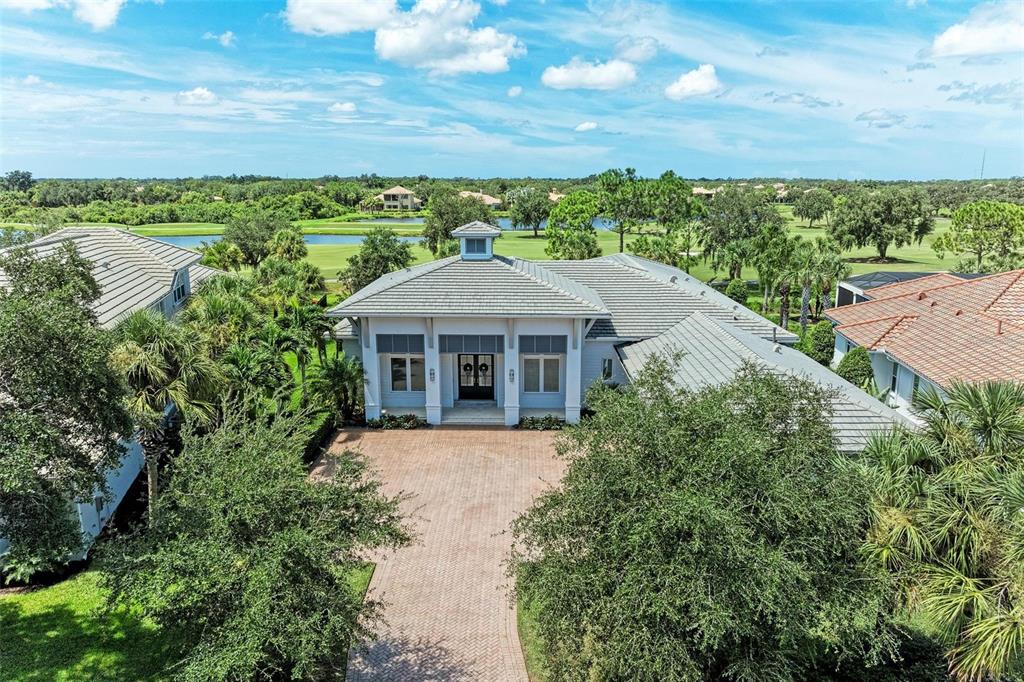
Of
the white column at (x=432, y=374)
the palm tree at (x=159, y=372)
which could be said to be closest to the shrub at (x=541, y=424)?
the white column at (x=432, y=374)

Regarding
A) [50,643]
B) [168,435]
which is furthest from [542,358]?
[50,643]

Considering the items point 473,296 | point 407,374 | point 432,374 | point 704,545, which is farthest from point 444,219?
point 704,545

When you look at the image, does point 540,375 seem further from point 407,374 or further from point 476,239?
point 476,239

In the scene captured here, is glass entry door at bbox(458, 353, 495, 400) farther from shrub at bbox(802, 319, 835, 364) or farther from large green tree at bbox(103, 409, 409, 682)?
shrub at bbox(802, 319, 835, 364)

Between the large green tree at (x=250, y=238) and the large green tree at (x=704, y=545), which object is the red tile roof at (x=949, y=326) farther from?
the large green tree at (x=250, y=238)

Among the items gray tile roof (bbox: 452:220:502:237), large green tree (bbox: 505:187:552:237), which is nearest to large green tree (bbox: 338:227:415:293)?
gray tile roof (bbox: 452:220:502:237)

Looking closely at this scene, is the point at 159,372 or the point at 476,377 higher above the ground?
the point at 159,372

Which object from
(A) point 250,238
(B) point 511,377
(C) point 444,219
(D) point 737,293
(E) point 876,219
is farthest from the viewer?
(E) point 876,219

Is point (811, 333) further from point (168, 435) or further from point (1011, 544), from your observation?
point (168, 435)
